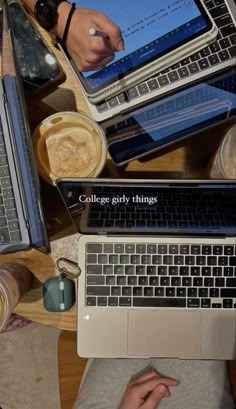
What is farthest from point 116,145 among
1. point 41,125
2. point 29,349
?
point 29,349

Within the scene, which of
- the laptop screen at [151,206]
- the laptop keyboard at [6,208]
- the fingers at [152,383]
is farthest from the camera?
the fingers at [152,383]

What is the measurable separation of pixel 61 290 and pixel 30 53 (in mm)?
402

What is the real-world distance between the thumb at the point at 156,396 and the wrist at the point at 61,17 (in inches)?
27.9

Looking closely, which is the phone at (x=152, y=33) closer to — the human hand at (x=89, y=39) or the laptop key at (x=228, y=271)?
the human hand at (x=89, y=39)

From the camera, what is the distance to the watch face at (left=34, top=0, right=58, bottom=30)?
0.82 metres

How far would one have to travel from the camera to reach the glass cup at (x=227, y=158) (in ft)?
2.66

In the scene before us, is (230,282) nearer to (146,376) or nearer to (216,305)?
(216,305)

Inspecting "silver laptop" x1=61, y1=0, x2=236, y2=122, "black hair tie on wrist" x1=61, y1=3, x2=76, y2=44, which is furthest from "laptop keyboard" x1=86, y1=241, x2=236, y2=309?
"black hair tie on wrist" x1=61, y1=3, x2=76, y2=44

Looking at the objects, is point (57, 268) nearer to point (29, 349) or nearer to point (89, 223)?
point (89, 223)

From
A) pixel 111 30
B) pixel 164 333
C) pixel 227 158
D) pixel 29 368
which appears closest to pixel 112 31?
pixel 111 30

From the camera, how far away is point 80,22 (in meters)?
0.81

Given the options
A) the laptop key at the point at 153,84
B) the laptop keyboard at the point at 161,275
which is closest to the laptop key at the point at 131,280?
the laptop keyboard at the point at 161,275

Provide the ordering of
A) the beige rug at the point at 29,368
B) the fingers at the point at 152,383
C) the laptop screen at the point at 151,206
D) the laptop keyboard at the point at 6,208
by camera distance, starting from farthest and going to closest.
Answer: the beige rug at the point at 29,368, the fingers at the point at 152,383, the laptop keyboard at the point at 6,208, the laptop screen at the point at 151,206

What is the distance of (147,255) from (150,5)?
40 centimetres
